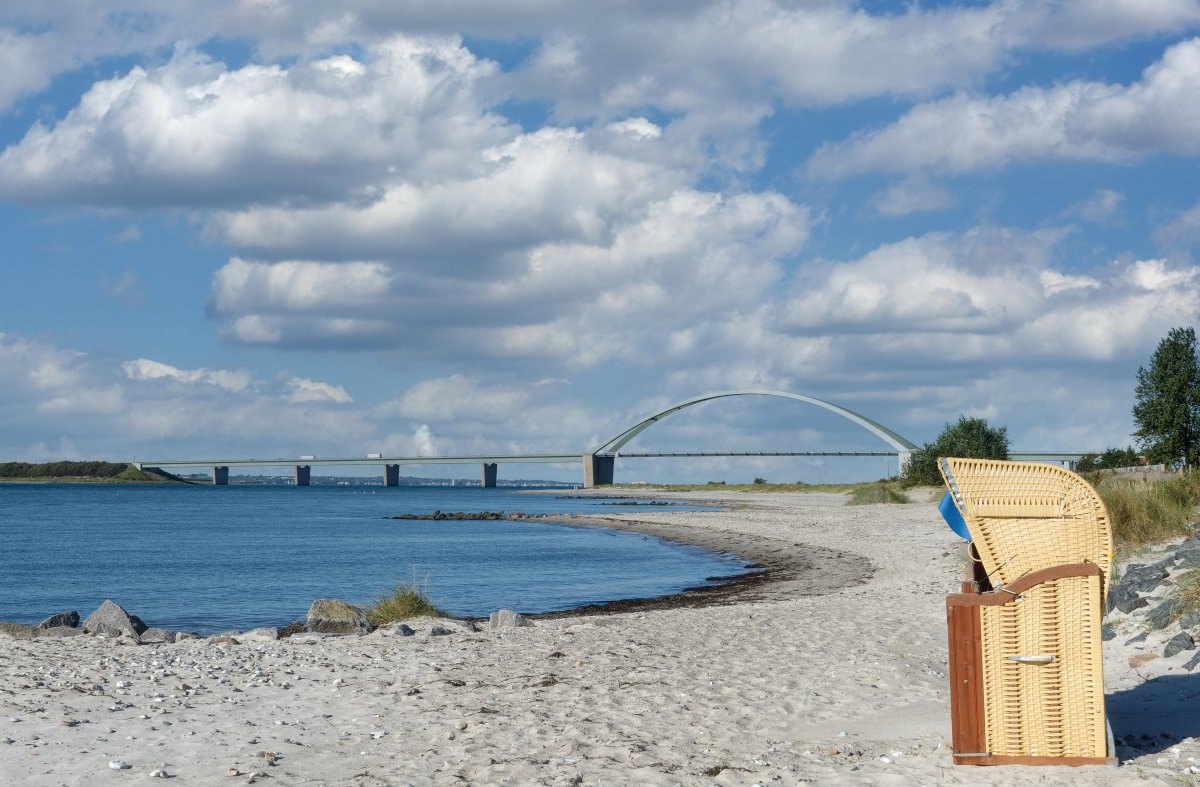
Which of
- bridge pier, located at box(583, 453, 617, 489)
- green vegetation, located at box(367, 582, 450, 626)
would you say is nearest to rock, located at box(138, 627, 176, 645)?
green vegetation, located at box(367, 582, 450, 626)

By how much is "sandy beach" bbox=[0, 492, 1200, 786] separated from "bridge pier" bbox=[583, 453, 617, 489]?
151787mm

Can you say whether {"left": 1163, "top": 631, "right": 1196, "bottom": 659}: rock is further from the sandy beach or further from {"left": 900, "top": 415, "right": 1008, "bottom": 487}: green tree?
{"left": 900, "top": 415, "right": 1008, "bottom": 487}: green tree

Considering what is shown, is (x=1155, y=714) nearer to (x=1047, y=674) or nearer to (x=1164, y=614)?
(x=1047, y=674)

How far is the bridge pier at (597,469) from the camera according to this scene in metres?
168

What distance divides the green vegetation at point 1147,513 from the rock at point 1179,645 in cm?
772

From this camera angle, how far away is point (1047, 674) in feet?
22.9

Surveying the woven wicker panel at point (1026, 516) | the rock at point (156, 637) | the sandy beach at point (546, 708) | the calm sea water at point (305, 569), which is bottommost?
the calm sea water at point (305, 569)

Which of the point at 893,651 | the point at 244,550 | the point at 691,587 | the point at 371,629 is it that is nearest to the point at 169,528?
the point at 244,550

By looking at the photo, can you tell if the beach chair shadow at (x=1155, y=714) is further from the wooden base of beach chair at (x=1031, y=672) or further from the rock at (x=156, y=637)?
the rock at (x=156, y=637)

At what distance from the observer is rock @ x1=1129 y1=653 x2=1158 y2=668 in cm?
1023

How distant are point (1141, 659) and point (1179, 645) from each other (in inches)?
14.1

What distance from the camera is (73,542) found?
51656 millimetres

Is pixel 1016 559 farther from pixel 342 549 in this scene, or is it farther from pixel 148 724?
pixel 342 549

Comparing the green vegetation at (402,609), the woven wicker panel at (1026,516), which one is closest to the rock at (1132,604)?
the woven wicker panel at (1026,516)
